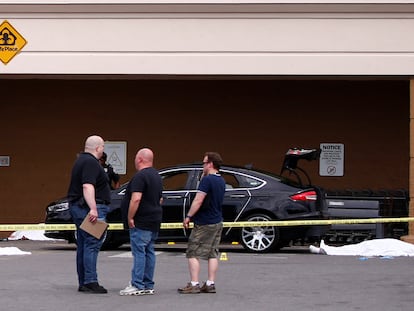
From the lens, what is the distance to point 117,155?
2228 centimetres

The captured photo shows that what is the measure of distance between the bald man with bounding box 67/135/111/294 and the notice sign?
11570 millimetres

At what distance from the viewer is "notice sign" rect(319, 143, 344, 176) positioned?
71.9 feet

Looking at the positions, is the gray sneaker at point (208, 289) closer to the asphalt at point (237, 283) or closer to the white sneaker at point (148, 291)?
the asphalt at point (237, 283)

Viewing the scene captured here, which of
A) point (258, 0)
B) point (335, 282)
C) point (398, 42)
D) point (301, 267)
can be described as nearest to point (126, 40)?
point (258, 0)

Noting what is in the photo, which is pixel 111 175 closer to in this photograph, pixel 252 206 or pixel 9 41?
pixel 9 41

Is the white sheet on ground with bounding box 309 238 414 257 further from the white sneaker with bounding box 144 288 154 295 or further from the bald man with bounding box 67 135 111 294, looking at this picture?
the bald man with bounding box 67 135 111 294

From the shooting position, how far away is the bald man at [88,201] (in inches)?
422

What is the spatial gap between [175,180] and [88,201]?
25.6 feet

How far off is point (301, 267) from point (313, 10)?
19.7ft

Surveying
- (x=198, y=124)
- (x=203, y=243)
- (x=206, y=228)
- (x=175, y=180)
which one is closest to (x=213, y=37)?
(x=175, y=180)

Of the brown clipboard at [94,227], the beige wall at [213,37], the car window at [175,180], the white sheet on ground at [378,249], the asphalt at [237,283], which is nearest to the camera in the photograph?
the asphalt at [237,283]

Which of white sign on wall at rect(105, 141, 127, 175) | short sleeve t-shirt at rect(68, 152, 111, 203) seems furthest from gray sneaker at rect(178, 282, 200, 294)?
white sign on wall at rect(105, 141, 127, 175)

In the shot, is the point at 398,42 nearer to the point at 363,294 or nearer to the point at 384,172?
the point at 384,172

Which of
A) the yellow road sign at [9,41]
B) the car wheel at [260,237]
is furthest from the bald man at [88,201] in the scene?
the yellow road sign at [9,41]
